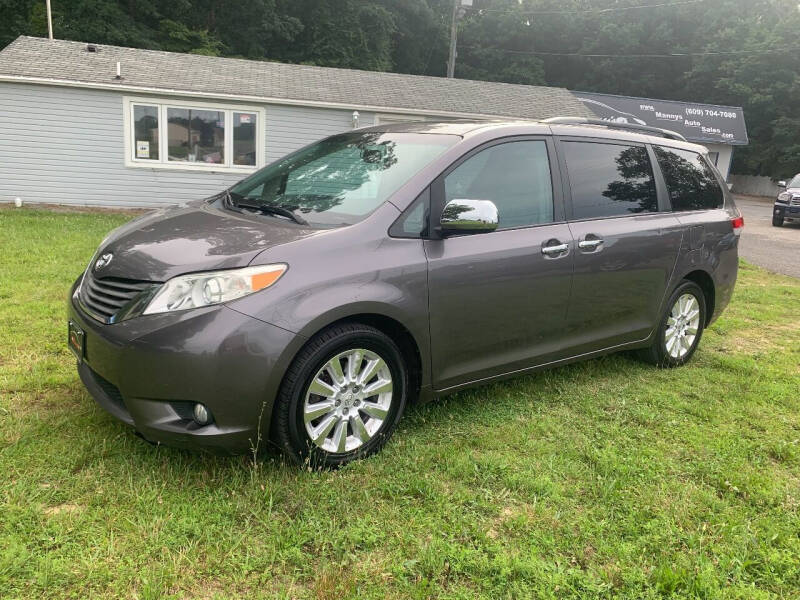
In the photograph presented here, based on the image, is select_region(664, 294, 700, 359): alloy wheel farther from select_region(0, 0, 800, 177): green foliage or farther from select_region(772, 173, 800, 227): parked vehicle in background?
select_region(0, 0, 800, 177): green foliage

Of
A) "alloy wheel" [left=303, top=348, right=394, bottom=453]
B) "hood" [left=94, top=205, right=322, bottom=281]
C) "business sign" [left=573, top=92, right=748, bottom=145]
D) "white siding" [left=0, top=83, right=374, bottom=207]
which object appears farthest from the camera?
"business sign" [left=573, top=92, right=748, bottom=145]

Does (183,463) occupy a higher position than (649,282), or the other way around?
(649,282)

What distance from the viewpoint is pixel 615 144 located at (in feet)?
14.2

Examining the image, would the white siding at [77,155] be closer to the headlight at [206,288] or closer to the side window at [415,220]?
the side window at [415,220]

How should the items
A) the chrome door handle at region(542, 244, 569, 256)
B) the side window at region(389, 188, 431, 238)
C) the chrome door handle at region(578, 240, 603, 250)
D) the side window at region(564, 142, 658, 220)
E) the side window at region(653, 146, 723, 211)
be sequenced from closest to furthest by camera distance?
the side window at region(389, 188, 431, 238) < the chrome door handle at region(542, 244, 569, 256) < the chrome door handle at region(578, 240, 603, 250) < the side window at region(564, 142, 658, 220) < the side window at region(653, 146, 723, 211)

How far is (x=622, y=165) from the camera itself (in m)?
4.35

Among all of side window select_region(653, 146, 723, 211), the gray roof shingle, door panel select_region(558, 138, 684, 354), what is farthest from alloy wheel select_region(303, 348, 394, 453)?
the gray roof shingle

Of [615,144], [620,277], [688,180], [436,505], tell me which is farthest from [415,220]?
[688,180]

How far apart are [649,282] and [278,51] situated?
3278 cm

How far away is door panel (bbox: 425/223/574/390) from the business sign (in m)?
24.7

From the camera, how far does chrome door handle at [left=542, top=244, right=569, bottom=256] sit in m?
3.68

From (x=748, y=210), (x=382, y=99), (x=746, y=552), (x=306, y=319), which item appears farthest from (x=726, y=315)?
(x=748, y=210)

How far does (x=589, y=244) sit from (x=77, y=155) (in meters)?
12.8

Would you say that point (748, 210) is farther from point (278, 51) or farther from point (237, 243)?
point (237, 243)
